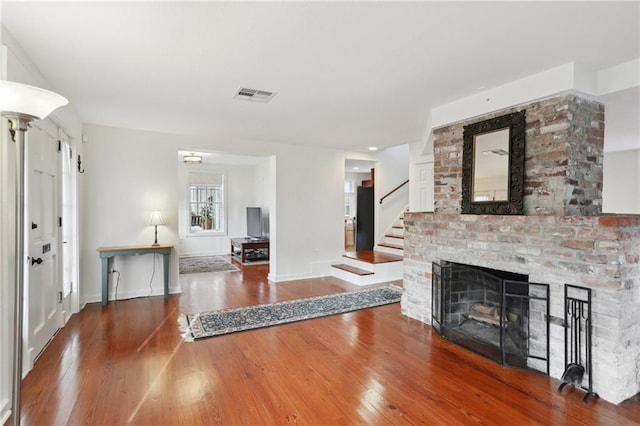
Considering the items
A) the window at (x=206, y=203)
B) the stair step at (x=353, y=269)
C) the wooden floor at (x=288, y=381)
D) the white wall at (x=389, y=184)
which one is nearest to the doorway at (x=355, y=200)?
the white wall at (x=389, y=184)

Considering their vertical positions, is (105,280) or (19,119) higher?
(19,119)

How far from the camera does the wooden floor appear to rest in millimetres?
2158

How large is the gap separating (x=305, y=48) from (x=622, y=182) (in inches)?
270

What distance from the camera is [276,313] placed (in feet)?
13.8

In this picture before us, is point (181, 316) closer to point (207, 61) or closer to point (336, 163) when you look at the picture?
point (207, 61)

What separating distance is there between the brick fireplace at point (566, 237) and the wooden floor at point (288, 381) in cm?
37

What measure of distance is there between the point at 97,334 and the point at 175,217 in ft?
6.93

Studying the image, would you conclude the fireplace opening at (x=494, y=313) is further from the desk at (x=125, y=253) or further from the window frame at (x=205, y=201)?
the window frame at (x=205, y=201)

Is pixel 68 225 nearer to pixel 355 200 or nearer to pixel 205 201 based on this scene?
pixel 205 201

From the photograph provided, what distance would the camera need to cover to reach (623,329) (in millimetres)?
2371

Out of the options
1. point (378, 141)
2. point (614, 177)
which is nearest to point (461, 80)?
point (378, 141)

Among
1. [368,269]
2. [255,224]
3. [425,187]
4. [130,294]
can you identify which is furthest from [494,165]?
[255,224]

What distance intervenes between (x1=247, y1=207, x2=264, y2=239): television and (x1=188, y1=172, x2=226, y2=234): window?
3.41 feet

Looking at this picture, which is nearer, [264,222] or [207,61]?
[207,61]
